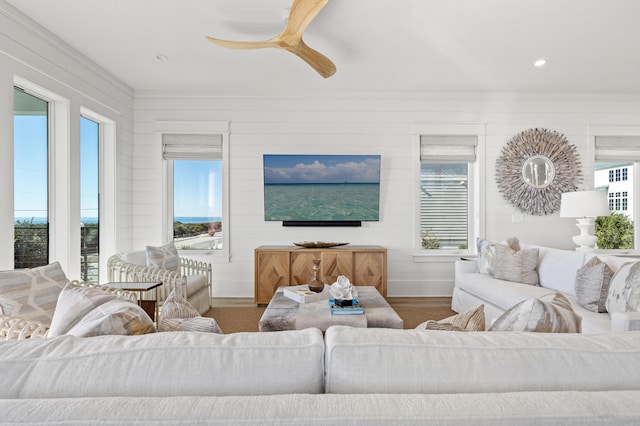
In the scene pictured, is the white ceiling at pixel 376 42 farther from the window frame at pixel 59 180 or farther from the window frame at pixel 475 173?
the window frame at pixel 59 180

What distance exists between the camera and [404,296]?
4.45 meters

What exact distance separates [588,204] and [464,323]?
314cm

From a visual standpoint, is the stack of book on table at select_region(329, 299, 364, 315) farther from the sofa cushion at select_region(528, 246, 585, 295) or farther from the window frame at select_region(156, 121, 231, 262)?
the window frame at select_region(156, 121, 231, 262)

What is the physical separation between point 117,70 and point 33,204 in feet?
5.54

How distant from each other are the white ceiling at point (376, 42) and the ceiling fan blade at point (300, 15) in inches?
13.1

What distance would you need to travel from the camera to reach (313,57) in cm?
278

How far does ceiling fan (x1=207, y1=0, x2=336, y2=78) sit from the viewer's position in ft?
6.95

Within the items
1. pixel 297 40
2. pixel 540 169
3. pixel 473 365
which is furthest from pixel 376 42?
pixel 473 365

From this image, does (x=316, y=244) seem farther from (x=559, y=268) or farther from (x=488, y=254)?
(x=559, y=268)

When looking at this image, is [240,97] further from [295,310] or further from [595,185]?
[595,185]

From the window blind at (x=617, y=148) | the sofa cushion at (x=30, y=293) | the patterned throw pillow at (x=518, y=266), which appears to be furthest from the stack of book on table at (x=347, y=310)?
the window blind at (x=617, y=148)

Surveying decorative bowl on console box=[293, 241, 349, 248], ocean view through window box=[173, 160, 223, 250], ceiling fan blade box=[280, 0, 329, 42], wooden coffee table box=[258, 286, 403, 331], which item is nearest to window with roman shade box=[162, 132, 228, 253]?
ocean view through window box=[173, 160, 223, 250]

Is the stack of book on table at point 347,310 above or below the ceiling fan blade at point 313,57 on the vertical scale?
below

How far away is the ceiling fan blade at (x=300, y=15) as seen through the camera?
2088mm
